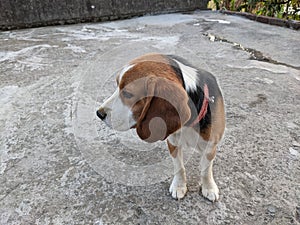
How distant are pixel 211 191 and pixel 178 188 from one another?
0.65 feet

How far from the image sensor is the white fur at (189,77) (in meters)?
1.32

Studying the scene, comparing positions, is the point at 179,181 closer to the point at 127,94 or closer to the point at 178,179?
the point at 178,179

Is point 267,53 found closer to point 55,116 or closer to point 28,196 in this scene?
point 55,116

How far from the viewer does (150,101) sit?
122cm

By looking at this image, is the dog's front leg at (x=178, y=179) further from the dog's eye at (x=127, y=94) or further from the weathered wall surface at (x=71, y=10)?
the weathered wall surface at (x=71, y=10)

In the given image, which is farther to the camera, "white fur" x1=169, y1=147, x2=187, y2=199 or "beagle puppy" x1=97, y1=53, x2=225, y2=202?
"white fur" x1=169, y1=147, x2=187, y2=199

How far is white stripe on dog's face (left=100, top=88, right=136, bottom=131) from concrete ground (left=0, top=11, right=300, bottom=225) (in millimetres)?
564

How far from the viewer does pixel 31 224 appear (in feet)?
5.19

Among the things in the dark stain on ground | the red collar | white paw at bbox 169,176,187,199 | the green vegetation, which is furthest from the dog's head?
the green vegetation

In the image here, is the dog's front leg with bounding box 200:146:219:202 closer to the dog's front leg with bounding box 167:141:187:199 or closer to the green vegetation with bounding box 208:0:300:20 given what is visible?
the dog's front leg with bounding box 167:141:187:199

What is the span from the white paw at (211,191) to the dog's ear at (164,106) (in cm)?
62

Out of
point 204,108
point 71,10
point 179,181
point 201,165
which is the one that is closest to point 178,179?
point 179,181

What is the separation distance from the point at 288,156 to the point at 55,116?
1.98 m

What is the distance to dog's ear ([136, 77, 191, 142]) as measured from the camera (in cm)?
119
